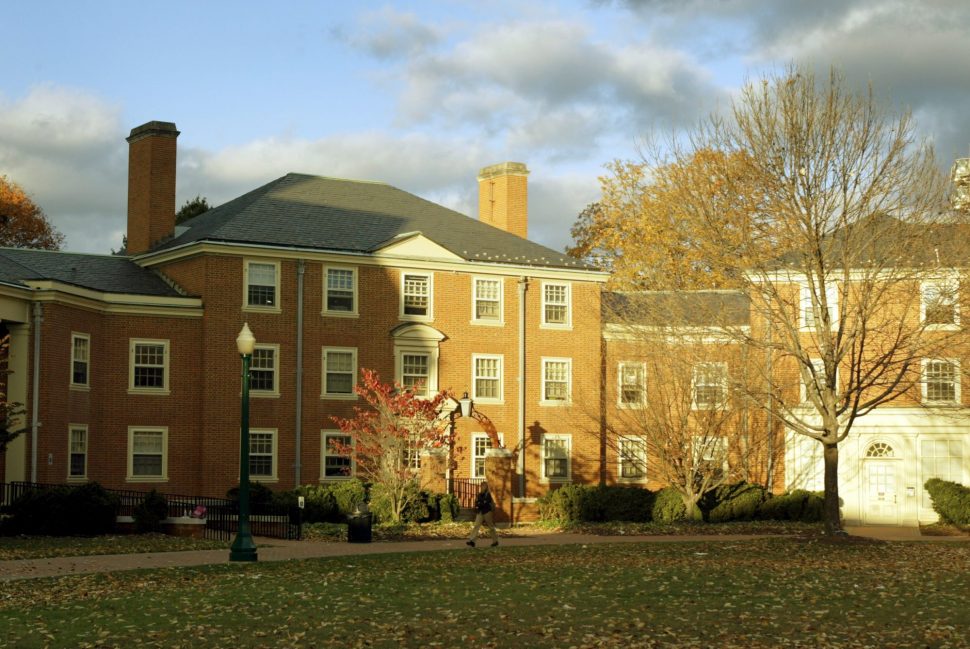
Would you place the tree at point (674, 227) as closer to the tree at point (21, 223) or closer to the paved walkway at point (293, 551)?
the paved walkway at point (293, 551)

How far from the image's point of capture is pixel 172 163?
4319cm

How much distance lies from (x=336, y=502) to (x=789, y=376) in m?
14.7

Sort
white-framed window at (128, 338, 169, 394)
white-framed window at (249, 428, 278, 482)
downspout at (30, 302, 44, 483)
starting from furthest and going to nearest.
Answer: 1. white-framed window at (249, 428, 278, 482)
2. white-framed window at (128, 338, 169, 394)
3. downspout at (30, 302, 44, 483)

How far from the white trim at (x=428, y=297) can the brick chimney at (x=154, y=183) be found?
321 inches

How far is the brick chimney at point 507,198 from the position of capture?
162 ft

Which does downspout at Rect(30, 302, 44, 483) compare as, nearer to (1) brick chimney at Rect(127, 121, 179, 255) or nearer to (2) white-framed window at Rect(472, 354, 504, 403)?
(1) brick chimney at Rect(127, 121, 179, 255)

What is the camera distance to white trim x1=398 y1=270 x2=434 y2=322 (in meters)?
41.9

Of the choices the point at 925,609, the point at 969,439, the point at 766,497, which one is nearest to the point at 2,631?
the point at 925,609

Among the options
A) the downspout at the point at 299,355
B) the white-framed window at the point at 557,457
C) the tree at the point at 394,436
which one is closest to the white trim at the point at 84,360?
the downspout at the point at 299,355

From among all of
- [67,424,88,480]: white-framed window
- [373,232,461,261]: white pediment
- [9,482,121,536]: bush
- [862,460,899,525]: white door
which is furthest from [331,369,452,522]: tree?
[862,460,899,525]: white door

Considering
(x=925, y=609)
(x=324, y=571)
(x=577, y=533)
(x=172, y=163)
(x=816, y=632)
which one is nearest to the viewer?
(x=816, y=632)

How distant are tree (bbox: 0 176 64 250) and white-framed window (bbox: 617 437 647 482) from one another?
30.2 m

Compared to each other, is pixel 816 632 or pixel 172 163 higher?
pixel 172 163

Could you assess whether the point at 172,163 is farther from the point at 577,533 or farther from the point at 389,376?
the point at 577,533
